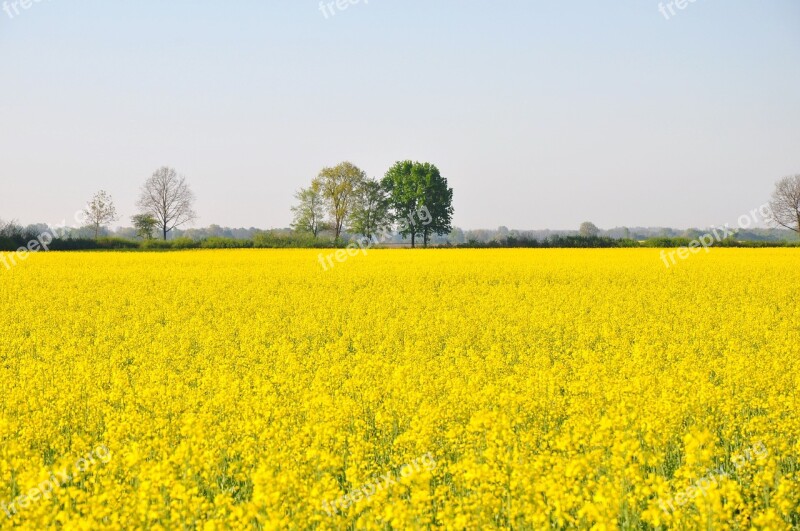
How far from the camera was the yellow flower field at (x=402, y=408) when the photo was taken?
208 inches

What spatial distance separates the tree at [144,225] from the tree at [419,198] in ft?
88.3

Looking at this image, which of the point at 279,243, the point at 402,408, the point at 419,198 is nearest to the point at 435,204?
the point at 419,198

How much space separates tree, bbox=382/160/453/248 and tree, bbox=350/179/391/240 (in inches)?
46.6

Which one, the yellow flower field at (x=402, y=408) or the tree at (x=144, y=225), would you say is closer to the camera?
the yellow flower field at (x=402, y=408)

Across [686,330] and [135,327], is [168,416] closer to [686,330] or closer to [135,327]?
[135,327]

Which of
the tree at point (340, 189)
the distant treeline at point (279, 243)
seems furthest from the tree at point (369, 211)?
the distant treeline at point (279, 243)

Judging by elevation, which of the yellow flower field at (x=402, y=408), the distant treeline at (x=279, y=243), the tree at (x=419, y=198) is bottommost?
the yellow flower field at (x=402, y=408)

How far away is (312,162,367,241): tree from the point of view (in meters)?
80.9

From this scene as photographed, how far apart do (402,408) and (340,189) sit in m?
73.7

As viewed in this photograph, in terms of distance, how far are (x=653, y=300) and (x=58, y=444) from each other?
53.8 ft

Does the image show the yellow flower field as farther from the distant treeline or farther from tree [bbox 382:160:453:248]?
tree [bbox 382:160:453:248]

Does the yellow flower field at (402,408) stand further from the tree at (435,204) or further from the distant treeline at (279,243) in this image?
the tree at (435,204)

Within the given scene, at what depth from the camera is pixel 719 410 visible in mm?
8375

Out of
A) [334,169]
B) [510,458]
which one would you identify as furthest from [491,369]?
[334,169]
